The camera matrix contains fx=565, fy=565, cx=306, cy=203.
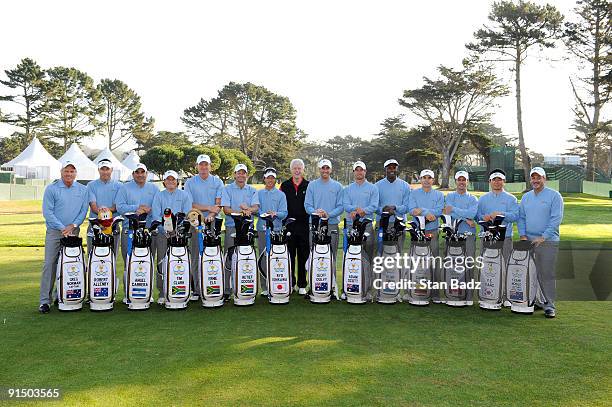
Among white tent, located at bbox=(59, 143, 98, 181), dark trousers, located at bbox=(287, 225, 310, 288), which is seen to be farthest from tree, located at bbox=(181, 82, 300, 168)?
dark trousers, located at bbox=(287, 225, 310, 288)

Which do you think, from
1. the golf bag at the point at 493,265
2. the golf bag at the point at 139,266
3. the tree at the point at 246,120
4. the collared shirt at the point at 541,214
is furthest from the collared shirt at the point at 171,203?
the tree at the point at 246,120

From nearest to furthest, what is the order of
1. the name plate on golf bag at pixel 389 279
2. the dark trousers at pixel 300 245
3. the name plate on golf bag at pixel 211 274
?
the name plate on golf bag at pixel 211 274, the name plate on golf bag at pixel 389 279, the dark trousers at pixel 300 245

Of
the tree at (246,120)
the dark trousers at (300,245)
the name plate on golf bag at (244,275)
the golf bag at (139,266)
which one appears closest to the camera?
the golf bag at (139,266)

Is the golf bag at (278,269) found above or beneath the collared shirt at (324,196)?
beneath

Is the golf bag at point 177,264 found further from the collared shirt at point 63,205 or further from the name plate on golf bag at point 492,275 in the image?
the name plate on golf bag at point 492,275

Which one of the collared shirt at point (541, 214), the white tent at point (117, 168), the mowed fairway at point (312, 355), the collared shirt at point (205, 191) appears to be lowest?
the mowed fairway at point (312, 355)

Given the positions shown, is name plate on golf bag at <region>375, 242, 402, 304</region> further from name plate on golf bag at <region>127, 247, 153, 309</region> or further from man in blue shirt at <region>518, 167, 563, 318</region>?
name plate on golf bag at <region>127, 247, 153, 309</region>

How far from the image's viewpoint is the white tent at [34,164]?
1655 inches

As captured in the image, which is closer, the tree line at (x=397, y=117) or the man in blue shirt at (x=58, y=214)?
the man in blue shirt at (x=58, y=214)

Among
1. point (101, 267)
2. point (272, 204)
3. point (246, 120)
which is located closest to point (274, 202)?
point (272, 204)

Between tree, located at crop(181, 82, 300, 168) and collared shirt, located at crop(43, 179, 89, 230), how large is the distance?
2482 inches

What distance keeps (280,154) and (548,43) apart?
125 feet

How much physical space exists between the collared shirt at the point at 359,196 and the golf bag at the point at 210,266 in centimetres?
158

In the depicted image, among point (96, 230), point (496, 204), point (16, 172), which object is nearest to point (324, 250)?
point (496, 204)
